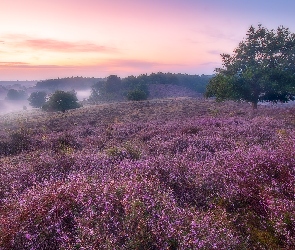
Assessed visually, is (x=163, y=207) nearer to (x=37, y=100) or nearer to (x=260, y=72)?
(x=260, y=72)

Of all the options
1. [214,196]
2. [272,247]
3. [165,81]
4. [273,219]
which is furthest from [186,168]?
[165,81]

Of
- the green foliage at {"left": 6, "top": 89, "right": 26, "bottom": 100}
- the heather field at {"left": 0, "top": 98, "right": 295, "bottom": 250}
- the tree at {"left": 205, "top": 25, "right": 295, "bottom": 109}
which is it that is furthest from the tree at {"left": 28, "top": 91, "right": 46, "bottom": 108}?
the heather field at {"left": 0, "top": 98, "right": 295, "bottom": 250}

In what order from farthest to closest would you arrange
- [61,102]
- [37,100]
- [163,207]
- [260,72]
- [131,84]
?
1. [131,84]
2. [37,100]
3. [61,102]
4. [260,72]
5. [163,207]

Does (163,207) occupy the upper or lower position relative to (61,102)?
lower

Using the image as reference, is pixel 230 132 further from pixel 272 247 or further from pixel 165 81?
pixel 165 81

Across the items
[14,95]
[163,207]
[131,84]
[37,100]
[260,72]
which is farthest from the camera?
[14,95]

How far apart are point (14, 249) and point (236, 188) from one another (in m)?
4.23

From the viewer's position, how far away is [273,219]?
439 cm

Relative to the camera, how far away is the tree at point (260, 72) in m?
23.8

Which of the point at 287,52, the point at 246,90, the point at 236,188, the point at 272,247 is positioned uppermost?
the point at 287,52

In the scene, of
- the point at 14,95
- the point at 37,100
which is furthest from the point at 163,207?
the point at 14,95

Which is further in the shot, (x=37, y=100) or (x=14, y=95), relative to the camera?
(x=14, y=95)

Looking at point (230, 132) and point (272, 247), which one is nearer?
point (272, 247)

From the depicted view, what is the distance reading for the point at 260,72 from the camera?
938 inches
